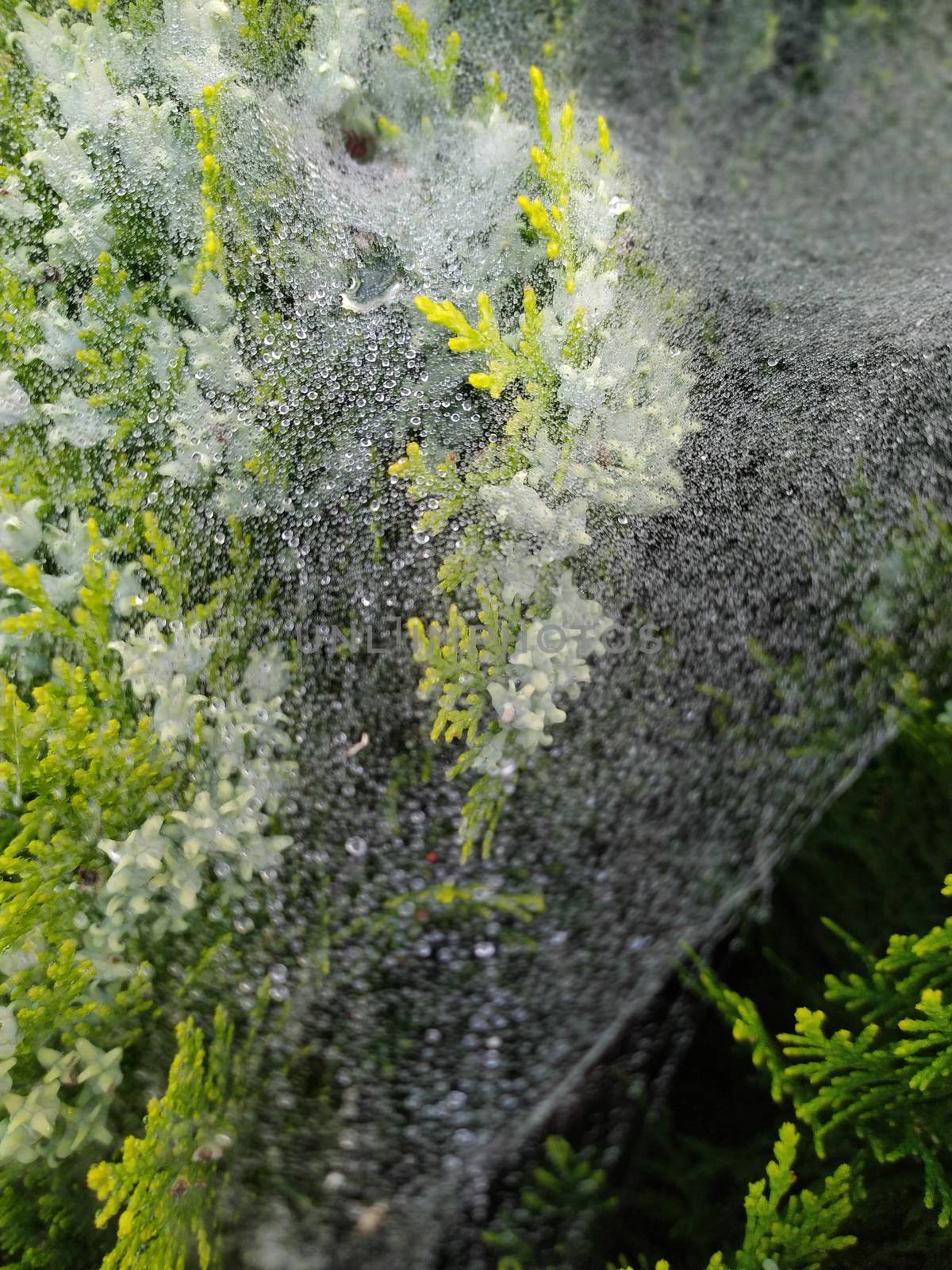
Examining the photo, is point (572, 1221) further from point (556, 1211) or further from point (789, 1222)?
point (789, 1222)

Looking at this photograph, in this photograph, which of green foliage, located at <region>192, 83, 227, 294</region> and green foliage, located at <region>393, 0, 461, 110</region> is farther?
green foliage, located at <region>393, 0, 461, 110</region>

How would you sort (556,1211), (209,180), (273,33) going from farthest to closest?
1. (556,1211)
2. (273,33)
3. (209,180)

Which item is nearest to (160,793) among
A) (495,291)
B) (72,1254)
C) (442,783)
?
(442,783)

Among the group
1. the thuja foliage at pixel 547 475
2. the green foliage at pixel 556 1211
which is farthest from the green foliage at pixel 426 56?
the green foliage at pixel 556 1211

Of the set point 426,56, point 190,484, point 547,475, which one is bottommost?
point 190,484

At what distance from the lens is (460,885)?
1281 millimetres

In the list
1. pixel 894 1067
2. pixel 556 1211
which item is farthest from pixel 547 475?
pixel 556 1211

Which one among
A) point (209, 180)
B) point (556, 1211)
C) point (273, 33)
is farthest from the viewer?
point (556, 1211)

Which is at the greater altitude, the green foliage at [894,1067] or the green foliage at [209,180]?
the green foliage at [209,180]

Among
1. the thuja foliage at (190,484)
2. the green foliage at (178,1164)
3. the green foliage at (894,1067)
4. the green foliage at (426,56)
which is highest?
the green foliage at (426,56)

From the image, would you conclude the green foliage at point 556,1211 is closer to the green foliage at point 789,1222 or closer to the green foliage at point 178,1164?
the green foliage at point 789,1222

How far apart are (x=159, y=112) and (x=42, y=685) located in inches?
29.5

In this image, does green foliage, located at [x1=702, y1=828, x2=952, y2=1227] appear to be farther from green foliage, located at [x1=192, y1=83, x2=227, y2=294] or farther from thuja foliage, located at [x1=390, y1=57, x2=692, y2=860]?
green foliage, located at [x1=192, y1=83, x2=227, y2=294]

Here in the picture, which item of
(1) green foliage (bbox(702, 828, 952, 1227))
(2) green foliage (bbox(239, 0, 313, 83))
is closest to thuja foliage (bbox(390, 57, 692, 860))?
(2) green foliage (bbox(239, 0, 313, 83))
